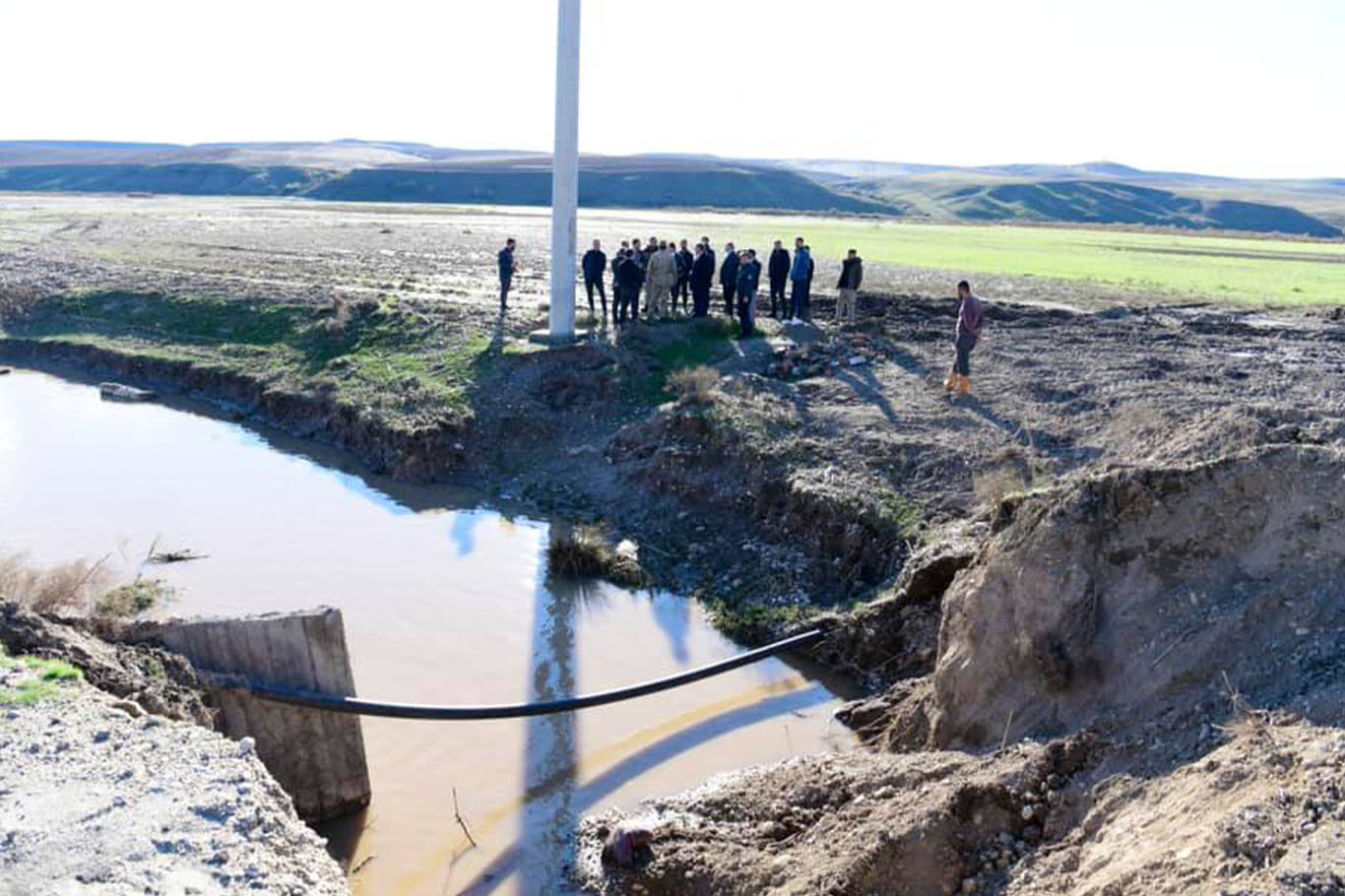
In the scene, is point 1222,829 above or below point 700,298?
below

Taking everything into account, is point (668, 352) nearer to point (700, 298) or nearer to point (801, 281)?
point (700, 298)

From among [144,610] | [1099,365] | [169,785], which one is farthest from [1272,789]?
[1099,365]

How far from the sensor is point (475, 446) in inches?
743

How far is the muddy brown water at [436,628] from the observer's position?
9.24 m

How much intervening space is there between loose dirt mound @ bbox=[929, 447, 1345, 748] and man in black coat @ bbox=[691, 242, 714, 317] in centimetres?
1391

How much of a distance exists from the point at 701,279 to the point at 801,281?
82.3 inches

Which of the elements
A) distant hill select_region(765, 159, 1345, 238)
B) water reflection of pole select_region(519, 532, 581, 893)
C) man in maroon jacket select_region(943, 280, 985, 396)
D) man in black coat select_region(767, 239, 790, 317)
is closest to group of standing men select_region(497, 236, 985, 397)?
man in black coat select_region(767, 239, 790, 317)

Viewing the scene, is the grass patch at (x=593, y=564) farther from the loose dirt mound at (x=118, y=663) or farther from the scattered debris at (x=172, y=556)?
the loose dirt mound at (x=118, y=663)

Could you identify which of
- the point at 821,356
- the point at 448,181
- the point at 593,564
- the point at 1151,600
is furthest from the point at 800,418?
the point at 448,181

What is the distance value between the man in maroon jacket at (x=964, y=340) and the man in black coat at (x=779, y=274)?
561 cm

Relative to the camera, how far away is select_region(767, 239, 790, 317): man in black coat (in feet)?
73.2

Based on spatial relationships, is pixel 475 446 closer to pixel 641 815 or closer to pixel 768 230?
pixel 641 815

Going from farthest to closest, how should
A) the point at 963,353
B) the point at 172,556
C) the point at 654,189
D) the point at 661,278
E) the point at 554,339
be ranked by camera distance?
the point at 654,189 < the point at 661,278 < the point at 554,339 < the point at 963,353 < the point at 172,556

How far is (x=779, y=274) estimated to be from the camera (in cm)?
2273
